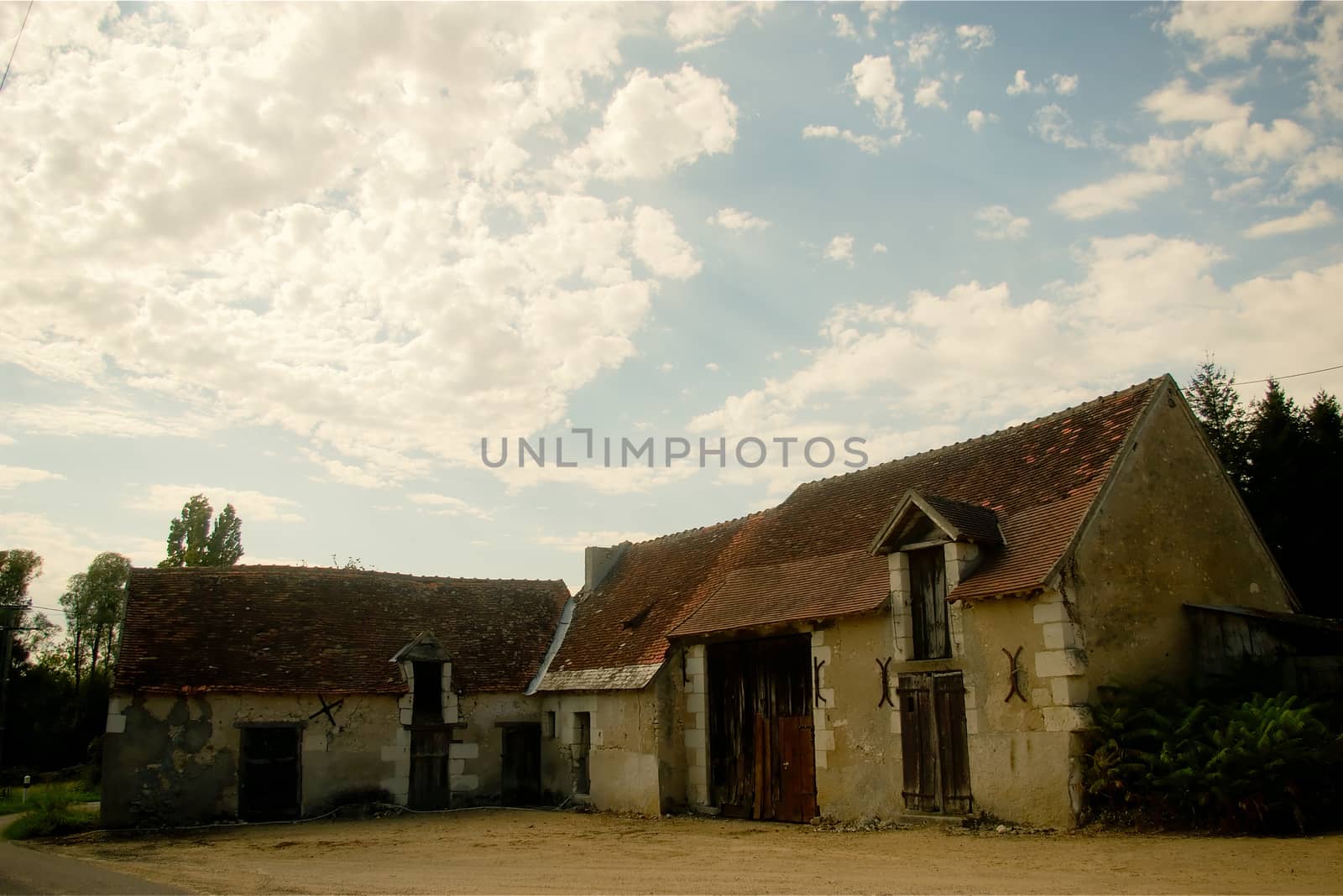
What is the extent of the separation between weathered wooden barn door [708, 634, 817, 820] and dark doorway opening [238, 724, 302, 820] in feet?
26.5

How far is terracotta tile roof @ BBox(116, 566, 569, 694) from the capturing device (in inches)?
766

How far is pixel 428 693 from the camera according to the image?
21.4 metres

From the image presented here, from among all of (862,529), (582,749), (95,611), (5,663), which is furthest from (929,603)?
(95,611)

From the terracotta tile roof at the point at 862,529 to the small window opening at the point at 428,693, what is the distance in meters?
2.58

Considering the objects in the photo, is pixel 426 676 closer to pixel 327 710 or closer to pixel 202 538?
pixel 327 710

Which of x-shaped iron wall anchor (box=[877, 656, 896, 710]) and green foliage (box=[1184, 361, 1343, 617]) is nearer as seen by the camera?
x-shaped iron wall anchor (box=[877, 656, 896, 710])

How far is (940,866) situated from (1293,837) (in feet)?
12.5

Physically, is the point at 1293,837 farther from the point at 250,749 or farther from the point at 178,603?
the point at 178,603

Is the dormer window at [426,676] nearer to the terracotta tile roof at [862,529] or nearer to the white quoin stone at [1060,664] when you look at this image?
the terracotta tile roof at [862,529]

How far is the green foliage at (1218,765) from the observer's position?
10.9 m

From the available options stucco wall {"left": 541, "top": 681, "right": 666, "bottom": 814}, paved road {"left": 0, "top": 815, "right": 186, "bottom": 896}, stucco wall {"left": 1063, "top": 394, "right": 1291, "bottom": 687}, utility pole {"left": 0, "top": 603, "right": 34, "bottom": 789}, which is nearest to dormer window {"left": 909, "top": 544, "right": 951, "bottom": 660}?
stucco wall {"left": 1063, "top": 394, "right": 1291, "bottom": 687}

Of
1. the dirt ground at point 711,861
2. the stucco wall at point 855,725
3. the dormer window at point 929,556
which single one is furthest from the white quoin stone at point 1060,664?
the stucco wall at point 855,725

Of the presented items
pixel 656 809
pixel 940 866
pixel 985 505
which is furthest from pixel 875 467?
pixel 940 866

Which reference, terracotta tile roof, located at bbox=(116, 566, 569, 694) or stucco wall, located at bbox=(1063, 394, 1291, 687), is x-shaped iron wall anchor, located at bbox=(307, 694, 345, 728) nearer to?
terracotta tile roof, located at bbox=(116, 566, 569, 694)
